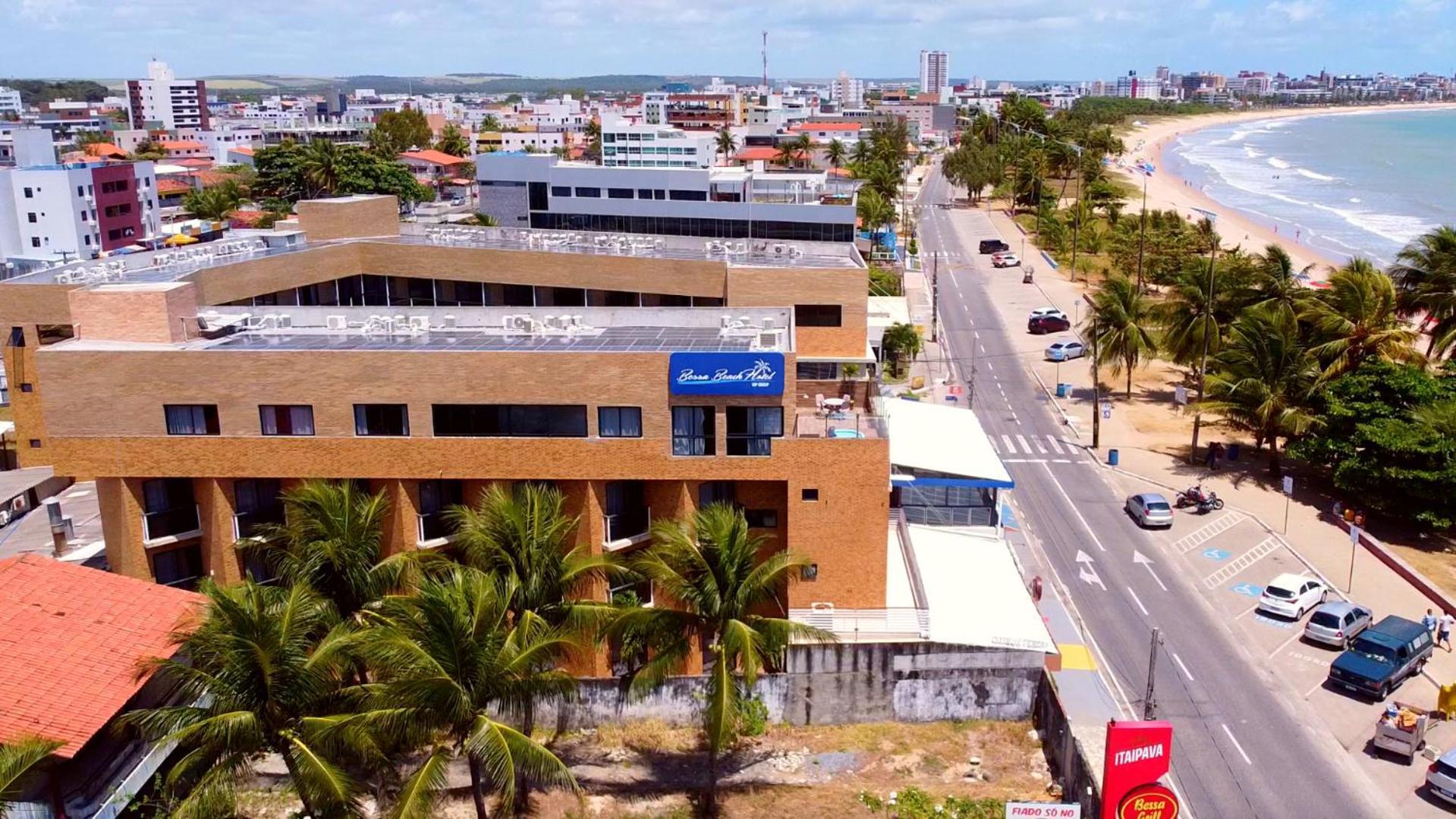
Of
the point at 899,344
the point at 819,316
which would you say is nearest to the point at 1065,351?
the point at 899,344

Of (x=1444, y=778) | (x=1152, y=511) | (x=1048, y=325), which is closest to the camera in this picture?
(x=1444, y=778)

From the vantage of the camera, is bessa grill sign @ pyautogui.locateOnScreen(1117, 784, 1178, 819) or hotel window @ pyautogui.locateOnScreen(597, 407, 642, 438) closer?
bessa grill sign @ pyautogui.locateOnScreen(1117, 784, 1178, 819)

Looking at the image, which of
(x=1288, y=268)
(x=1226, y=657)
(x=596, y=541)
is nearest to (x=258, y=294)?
(x=596, y=541)

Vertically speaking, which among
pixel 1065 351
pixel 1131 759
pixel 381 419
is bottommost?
pixel 1065 351

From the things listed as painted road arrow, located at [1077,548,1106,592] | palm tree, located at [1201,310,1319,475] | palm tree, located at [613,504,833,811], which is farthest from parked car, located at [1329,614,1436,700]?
palm tree, located at [613,504,833,811]

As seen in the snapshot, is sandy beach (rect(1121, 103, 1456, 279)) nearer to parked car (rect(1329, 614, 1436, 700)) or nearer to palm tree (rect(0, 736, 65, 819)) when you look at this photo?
parked car (rect(1329, 614, 1436, 700))

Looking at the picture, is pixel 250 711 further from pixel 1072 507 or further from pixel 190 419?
pixel 1072 507

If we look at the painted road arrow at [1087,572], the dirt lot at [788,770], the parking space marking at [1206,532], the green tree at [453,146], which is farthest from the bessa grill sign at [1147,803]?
the green tree at [453,146]
